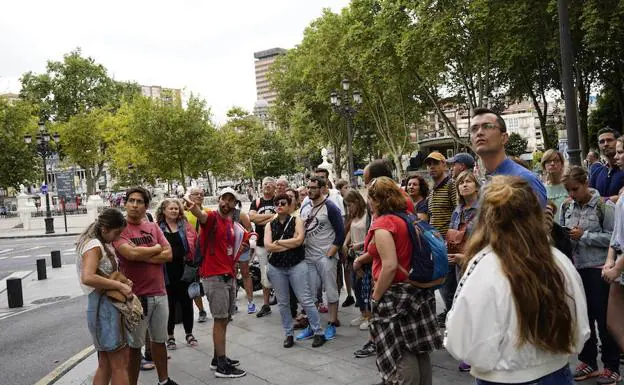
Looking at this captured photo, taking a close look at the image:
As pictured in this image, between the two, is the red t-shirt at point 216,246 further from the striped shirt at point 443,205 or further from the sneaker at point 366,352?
the striped shirt at point 443,205

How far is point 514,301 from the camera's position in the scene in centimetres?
216

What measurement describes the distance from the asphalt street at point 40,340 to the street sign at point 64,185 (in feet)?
71.8

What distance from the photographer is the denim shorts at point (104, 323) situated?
4.18 m

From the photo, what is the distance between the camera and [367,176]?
5.43m

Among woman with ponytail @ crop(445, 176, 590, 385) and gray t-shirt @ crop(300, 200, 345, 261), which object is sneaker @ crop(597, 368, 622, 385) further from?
gray t-shirt @ crop(300, 200, 345, 261)

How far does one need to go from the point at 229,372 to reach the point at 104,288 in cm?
180

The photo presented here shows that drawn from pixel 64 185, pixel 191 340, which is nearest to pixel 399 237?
pixel 191 340

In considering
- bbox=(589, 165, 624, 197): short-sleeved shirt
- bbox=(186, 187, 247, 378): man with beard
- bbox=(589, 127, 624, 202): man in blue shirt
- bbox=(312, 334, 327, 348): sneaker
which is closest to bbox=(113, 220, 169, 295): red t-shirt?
bbox=(186, 187, 247, 378): man with beard

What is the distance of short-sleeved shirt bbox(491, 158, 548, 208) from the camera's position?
304 centimetres

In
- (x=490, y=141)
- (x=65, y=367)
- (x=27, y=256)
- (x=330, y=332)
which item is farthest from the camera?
(x=27, y=256)

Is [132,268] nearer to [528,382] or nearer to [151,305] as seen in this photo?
[151,305]

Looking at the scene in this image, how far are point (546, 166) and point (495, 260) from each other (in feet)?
12.4

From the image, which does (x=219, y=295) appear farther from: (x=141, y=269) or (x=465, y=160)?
(x=465, y=160)

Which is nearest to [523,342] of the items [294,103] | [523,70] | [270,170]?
[523,70]
